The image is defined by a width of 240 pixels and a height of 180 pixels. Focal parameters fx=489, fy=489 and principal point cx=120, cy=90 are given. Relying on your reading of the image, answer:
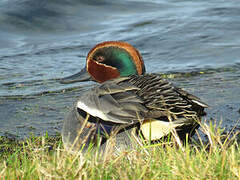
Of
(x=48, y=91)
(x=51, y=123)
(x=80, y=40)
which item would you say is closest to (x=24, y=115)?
(x=51, y=123)

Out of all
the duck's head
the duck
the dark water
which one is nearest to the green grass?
the duck

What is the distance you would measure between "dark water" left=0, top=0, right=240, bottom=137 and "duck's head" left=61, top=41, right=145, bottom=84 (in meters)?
1.01

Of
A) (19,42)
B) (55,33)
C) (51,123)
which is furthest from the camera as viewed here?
(55,33)

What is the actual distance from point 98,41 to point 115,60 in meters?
5.32

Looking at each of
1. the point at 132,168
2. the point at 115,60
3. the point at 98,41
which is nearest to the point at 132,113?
the point at 132,168

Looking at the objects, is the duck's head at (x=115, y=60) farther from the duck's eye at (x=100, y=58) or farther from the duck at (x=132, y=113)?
the duck at (x=132, y=113)

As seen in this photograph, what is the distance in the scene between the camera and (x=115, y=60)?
4.30 meters

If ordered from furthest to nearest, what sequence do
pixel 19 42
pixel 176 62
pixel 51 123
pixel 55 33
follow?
1. pixel 55 33
2. pixel 19 42
3. pixel 176 62
4. pixel 51 123

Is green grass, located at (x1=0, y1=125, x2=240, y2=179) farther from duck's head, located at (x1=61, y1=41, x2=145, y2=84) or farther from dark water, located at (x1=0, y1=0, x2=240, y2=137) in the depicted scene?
dark water, located at (x1=0, y1=0, x2=240, y2=137)

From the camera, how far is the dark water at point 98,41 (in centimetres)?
591

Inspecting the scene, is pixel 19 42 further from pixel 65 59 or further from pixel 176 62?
pixel 176 62

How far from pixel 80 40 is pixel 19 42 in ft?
4.05

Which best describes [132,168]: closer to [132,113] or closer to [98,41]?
[132,113]

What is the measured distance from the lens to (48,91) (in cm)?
671
